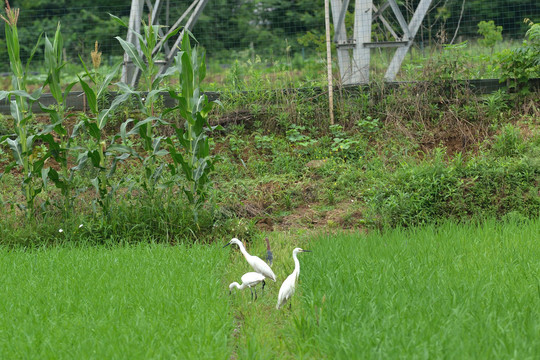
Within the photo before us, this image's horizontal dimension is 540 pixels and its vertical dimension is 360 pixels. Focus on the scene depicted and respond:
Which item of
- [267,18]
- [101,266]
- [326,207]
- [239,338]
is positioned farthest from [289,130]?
[267,18]

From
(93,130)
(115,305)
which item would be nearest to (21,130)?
(93,130)

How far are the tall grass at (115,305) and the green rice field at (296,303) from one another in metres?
0.01

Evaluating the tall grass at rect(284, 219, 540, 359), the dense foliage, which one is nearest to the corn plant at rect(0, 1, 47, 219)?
the tall grass at rect(284, 219, 540, 359)

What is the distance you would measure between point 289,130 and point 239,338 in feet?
21.2

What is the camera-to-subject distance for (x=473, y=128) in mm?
10055

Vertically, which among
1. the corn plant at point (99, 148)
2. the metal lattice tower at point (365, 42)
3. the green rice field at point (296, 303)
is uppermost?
the metal lattice tower at point (365, 42)

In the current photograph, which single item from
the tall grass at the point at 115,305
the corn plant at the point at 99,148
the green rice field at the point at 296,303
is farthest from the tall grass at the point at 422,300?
the corn plant at the point at 99,148

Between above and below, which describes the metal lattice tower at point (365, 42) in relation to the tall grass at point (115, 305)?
above

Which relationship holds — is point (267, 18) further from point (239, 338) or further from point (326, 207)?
point (239, 338)

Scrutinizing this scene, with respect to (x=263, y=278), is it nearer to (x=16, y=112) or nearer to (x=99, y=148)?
(x=99, y=148)

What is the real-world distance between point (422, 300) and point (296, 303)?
3.55 feet

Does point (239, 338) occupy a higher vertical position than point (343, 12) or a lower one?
lower

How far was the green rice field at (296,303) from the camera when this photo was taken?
11.4 feet

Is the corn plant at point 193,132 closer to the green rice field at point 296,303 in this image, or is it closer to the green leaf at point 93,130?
the green leaf at point 93,130
